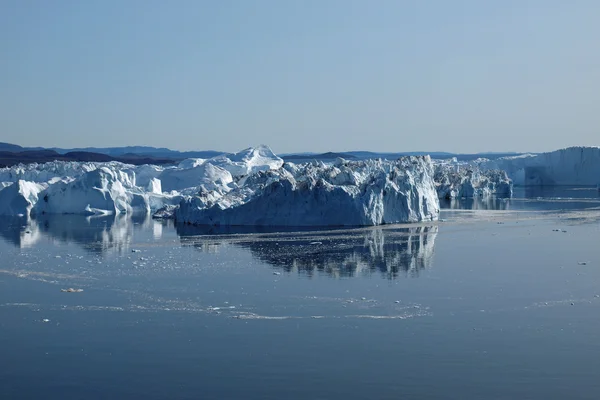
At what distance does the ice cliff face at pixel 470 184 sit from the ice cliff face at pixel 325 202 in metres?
13.5

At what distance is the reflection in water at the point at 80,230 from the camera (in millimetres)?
17906

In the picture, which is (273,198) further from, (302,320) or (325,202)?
(302,320)

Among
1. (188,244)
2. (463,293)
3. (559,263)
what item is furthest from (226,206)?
(463,293)

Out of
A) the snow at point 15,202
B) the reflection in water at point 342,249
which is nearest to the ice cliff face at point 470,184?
the reflection in water at point 342,249

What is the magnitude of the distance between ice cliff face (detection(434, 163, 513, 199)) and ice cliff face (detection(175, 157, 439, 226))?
1346cm

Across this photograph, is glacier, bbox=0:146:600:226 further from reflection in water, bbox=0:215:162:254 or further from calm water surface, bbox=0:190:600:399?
calm water surface, bbox=0:190:600:399

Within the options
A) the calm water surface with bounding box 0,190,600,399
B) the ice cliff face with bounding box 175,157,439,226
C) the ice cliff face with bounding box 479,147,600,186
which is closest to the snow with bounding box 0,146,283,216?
the ice cliff face with bounding box 175,157,439,226

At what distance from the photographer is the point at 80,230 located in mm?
21406

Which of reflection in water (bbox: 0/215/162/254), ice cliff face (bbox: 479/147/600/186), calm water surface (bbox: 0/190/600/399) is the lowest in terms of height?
calm water surface (bbox: 0/190/600/399)

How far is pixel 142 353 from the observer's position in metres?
8.17

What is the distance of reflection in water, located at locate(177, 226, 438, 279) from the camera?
1381cm

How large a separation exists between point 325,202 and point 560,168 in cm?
3152

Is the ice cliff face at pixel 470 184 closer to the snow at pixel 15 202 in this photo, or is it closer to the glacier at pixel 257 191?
the glacier at pixel 257 191

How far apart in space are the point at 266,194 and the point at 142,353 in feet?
44.9
